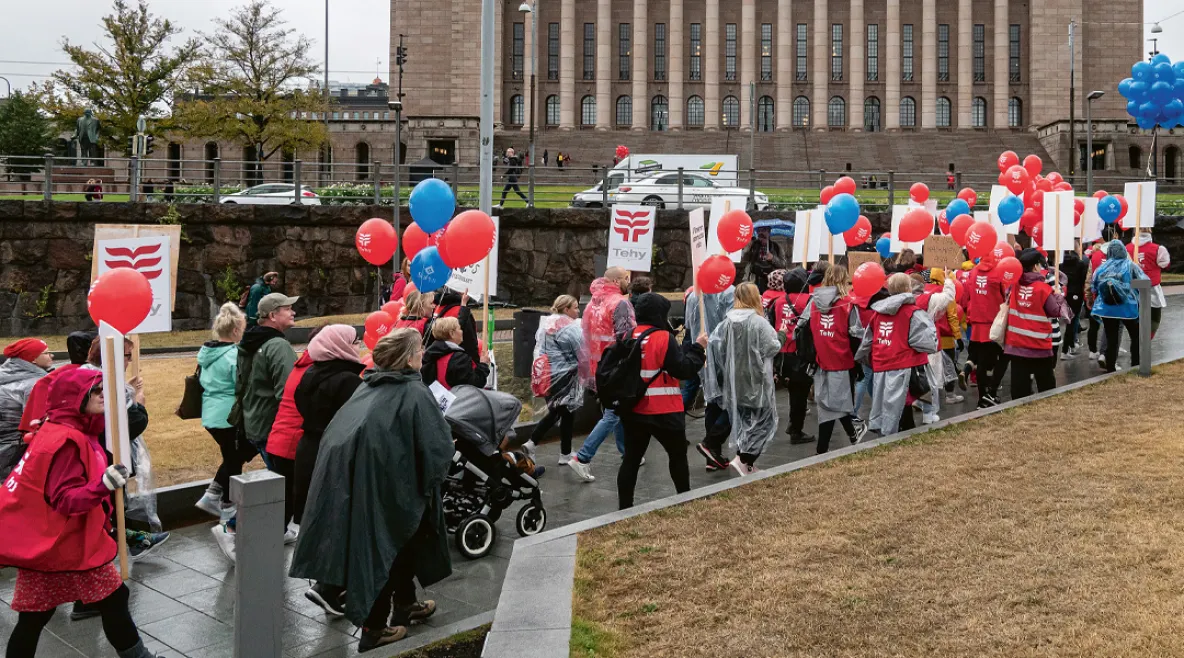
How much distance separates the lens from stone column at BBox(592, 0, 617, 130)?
7088 cm

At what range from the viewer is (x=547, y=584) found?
5.76 metres

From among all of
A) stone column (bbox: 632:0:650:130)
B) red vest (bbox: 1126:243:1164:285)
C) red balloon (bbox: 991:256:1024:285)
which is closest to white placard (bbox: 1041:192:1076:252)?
red balloon (bbox: 991:256:1024:285)

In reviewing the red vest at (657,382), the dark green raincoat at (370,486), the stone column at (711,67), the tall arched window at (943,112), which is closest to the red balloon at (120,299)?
the dark green raincoat at (370,486)

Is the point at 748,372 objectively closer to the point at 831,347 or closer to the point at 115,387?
the point at 831,347

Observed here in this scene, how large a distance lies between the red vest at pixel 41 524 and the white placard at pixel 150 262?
2.35m

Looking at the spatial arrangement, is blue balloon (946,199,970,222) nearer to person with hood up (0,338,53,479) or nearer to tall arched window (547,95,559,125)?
person with hood up (0,338,53,479)

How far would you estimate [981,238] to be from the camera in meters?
12.1

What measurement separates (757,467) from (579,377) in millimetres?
1926

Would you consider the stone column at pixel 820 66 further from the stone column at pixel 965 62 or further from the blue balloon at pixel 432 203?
the blue balloon at pixel 432 203

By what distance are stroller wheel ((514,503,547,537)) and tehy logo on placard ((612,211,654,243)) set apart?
5.85m

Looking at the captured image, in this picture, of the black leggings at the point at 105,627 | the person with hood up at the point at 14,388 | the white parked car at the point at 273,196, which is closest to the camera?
the black leggings at the point at 105,627

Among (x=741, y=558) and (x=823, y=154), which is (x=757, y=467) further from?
(x=823, y=154)

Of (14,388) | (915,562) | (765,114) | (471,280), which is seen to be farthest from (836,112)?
(14,388)

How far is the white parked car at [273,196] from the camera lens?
24.8 metres
